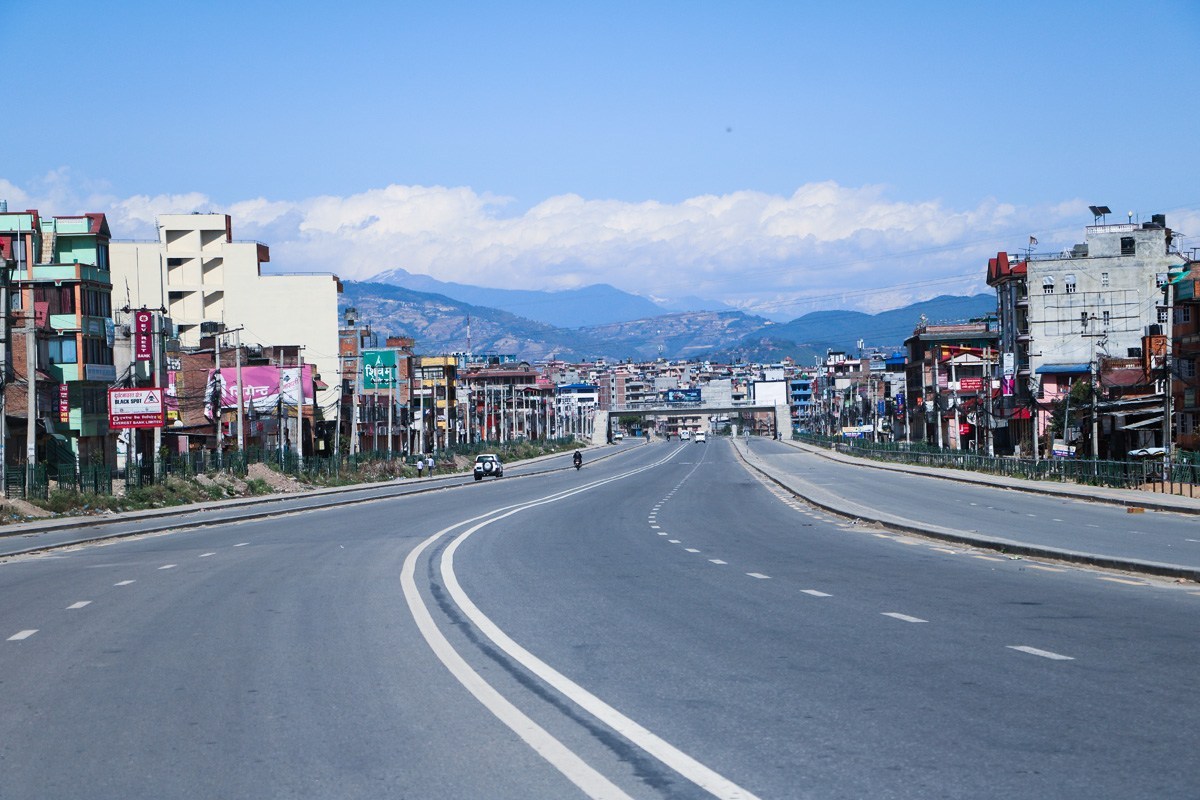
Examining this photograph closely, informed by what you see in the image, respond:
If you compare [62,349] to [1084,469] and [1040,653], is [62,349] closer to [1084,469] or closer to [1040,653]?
[1084,469]

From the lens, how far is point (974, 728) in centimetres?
816

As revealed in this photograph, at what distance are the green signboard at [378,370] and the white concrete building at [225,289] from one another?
13.3 feet

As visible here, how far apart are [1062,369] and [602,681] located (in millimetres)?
91860

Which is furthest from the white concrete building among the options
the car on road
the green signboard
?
the car on road

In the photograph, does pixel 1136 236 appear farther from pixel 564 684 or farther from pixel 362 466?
pixel 564 684

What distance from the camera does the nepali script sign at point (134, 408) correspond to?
5106 centimetres

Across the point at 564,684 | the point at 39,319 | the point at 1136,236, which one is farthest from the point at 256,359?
the point at 564,684

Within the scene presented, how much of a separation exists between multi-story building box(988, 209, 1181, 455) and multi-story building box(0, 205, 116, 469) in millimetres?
60801

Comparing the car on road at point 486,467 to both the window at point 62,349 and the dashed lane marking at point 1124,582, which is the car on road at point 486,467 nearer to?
the window at point 62,349

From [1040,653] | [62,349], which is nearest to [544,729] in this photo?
[1040,653]

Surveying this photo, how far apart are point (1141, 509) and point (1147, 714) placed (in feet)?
102

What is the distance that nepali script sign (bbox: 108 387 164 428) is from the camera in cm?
5106

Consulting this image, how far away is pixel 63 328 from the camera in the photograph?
223ft

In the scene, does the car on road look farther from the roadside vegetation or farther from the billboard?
the billboard
